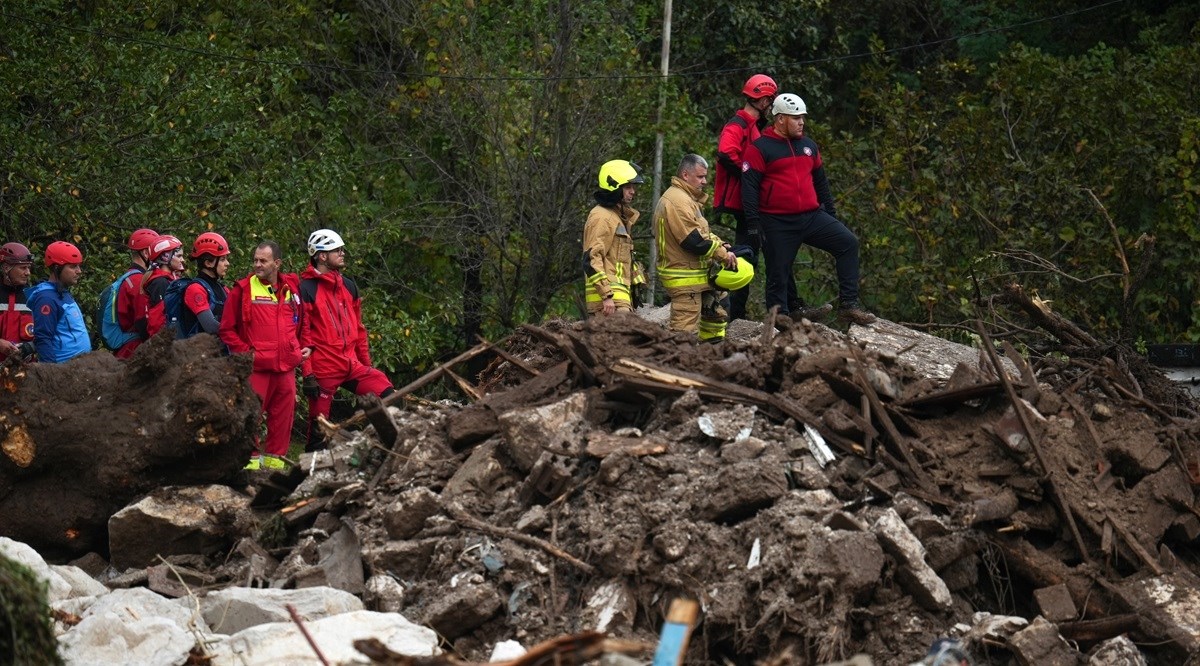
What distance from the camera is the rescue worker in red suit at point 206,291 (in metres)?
11.3

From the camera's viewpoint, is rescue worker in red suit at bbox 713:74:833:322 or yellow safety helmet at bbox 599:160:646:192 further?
rescue worker in red suit at bbox 713:74:833:322

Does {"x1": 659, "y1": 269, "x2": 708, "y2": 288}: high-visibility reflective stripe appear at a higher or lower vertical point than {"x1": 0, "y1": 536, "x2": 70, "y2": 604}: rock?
higher

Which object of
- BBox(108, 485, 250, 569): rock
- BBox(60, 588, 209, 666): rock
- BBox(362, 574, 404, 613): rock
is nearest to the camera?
BBox(60, 588, 209, 666): rock

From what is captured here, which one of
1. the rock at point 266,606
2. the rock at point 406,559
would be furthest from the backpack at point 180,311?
the rock at point 266,606

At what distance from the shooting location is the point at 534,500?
916 cm

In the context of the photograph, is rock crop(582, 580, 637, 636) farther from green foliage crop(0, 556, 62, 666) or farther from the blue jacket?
the blue jacket

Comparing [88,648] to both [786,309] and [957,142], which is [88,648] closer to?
[786,309]

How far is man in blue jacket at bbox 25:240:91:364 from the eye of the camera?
1191 cm

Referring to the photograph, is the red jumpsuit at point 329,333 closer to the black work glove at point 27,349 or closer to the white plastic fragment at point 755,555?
the black work glove at point 27,349

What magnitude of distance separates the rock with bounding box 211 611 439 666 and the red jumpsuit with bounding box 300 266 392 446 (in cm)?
389

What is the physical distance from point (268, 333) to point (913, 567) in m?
5.07

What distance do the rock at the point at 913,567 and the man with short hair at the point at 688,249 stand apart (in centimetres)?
409

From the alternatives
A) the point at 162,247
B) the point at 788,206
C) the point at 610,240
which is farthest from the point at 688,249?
the point at 162,247

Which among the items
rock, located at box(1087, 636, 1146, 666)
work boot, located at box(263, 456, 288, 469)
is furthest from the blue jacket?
rock, located at box(1087, 636, 1146, 666)
